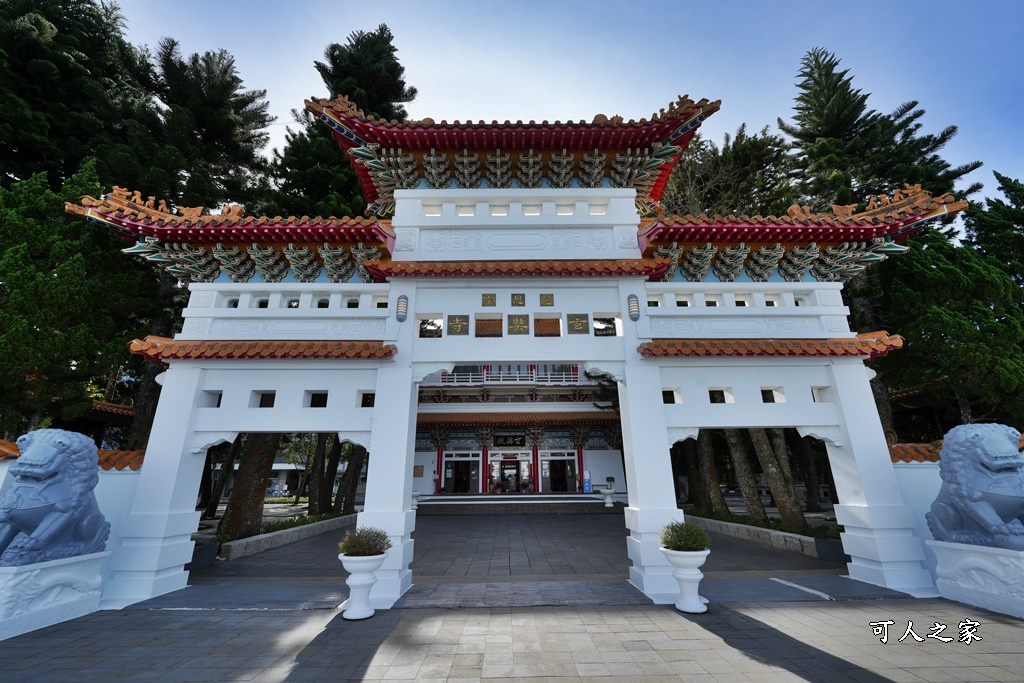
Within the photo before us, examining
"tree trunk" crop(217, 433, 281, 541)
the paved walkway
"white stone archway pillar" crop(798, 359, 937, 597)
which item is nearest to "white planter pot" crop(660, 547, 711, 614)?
the paved walkway

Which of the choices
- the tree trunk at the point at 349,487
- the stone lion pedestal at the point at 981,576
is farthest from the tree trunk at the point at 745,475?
the tree trunk at the point at 349,487

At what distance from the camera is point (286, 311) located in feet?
24.0

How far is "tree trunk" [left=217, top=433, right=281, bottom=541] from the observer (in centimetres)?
996

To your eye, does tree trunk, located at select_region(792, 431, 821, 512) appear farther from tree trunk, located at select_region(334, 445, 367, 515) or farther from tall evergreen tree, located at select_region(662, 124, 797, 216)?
tree trunk, located at select_region(334, 445, 367, 515)

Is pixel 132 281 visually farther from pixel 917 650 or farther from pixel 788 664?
pixel 917 650

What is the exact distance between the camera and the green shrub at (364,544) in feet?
17.3

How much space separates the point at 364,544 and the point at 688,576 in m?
4.32

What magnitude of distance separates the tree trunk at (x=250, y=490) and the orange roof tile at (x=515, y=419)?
1054 centimetres

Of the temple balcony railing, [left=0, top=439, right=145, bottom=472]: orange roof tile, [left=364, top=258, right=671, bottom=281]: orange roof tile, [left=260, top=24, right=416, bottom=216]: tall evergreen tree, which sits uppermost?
[left=260, top=24, right=416, bottom=216]: tall evergreen tree

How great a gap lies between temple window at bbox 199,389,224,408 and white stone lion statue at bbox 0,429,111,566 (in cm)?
Result: 147

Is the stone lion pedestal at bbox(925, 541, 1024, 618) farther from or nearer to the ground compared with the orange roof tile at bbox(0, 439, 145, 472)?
nearer to the ground

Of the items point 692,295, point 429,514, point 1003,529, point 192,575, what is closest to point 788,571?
point 1003,529

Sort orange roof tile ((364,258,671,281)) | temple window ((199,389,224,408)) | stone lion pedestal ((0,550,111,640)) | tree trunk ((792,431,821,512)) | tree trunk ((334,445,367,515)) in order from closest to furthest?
stone lion pedestal ((0,550,111,640)), temple window ((199,389,224,408)), orange roof tile ((364,258,671,281)), tree trunk ((334,445,367,515)), tree trunk ((792,431,821,512))

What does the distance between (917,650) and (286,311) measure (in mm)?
9641
